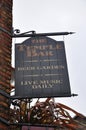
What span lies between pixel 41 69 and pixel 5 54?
35.5 inches

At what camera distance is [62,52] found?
6.23m

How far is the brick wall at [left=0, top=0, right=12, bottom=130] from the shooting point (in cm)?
575

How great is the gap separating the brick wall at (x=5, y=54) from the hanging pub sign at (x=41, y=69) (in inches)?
10.8

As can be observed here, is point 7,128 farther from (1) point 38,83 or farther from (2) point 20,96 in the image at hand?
(1) point 38,83

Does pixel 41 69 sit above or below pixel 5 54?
below

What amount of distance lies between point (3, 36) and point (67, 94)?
1.93 metres

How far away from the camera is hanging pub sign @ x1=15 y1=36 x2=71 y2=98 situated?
574 cm

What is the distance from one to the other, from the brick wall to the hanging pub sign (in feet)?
0.90

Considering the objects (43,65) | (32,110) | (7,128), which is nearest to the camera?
(7,128)

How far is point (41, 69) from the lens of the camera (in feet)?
19.6

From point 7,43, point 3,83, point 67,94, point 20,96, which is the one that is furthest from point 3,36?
point 67,94

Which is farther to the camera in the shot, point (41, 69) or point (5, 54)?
point (5, 54)

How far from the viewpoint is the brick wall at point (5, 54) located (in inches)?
226

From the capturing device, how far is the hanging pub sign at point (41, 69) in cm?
574
